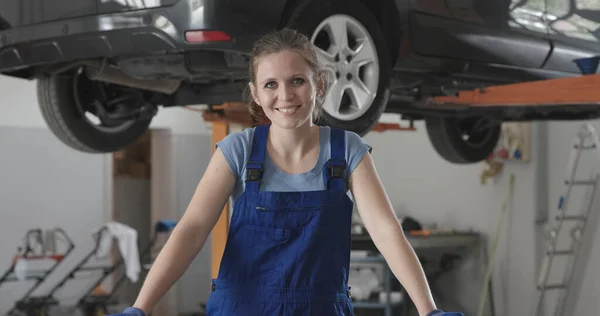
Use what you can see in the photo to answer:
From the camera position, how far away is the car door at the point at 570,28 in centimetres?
459

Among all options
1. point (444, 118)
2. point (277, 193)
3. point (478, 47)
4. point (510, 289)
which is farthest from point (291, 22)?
point (510, 289)

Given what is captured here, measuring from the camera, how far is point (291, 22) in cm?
344

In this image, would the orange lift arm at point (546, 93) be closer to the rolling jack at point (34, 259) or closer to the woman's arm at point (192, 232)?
the woman's arm at point (192, 232)

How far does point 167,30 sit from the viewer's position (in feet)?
10.8

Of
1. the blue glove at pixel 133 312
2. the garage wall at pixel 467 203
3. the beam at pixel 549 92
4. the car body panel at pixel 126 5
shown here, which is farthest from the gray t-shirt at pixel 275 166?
the garage wall at pixel 467 203

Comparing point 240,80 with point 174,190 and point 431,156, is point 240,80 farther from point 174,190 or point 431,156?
point 174,190

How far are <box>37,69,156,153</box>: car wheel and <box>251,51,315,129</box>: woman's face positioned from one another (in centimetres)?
275

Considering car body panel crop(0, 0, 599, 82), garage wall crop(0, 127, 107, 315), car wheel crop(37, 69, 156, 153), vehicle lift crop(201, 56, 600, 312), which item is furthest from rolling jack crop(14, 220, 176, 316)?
car body panel crop(0, 0, 599, 82)

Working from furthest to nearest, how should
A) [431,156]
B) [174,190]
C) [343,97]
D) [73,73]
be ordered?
[174,190] < [431,156] < [73,73] < [343,97]

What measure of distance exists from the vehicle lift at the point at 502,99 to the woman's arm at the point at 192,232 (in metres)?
1.79

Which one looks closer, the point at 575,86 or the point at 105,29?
the point at 105,29

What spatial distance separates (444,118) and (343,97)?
205cm

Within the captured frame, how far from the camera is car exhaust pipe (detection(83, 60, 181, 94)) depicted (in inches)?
154

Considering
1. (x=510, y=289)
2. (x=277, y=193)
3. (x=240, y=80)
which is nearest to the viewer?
(x=277, y=193)
